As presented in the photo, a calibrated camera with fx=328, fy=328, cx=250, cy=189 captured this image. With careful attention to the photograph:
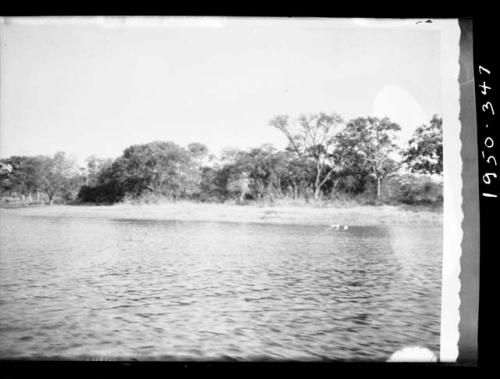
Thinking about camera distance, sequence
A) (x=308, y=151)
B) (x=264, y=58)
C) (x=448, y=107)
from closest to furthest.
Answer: (x=448, y=107) < (x=264, y=58) < (x=308, y=151)

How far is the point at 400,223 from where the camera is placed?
2752 mm

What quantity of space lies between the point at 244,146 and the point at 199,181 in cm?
51

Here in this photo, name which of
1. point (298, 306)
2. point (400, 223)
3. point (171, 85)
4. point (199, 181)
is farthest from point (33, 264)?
point (400, 223)

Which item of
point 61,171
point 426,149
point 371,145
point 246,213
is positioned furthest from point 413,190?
point 61,171

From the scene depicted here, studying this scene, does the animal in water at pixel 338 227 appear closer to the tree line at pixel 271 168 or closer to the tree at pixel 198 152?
the tree line at pixel 271 168

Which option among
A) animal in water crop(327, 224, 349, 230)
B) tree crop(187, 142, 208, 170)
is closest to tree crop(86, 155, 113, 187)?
tree crop(187, 142, 208, 170)

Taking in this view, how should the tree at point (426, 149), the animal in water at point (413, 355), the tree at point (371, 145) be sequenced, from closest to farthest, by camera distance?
the animal in water at point (413, 355) → the tree at point (426, 149) → the tree at point (371, 145)

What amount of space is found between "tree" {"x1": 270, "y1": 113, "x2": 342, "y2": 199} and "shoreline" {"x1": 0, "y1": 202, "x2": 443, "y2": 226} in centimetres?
22

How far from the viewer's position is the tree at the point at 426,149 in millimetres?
2568

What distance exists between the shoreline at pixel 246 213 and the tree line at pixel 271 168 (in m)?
0.09

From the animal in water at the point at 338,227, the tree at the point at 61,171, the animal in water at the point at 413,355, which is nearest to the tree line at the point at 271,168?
the tree at the point at 61,171

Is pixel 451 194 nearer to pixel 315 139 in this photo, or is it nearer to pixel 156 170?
pixel 315 139

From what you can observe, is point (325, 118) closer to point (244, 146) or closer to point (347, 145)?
point (347, 145)

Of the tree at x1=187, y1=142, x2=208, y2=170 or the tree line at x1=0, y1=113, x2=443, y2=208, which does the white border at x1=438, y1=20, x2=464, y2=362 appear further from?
the tree at x1=187, y1=142, x2=208, y2=170
